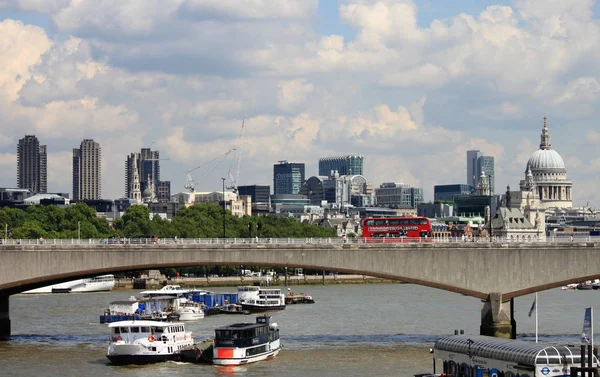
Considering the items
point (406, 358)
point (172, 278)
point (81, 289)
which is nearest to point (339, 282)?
point (172, 278)

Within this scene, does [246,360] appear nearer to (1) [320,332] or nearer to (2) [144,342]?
(2) [144,342]

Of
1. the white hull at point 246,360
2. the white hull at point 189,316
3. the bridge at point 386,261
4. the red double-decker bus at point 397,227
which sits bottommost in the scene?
the white hull at point 246,360

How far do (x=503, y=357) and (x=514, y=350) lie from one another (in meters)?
0.86

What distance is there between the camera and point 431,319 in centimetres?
10994

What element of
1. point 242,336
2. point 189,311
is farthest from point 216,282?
point 242,336

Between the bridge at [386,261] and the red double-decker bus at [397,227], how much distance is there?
2261cm

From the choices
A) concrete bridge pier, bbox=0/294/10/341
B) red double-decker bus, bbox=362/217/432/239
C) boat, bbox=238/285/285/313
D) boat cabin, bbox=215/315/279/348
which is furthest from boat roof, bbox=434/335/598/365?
boat, bbox=238/285/285/313

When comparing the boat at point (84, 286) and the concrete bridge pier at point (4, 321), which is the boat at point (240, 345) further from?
the boat at point (84, 286)

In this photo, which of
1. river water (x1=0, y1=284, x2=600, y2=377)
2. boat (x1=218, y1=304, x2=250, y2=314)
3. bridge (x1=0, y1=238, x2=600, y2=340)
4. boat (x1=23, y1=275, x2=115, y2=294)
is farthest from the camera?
boat (x1=23, y1=275, x2=115, y2=294)

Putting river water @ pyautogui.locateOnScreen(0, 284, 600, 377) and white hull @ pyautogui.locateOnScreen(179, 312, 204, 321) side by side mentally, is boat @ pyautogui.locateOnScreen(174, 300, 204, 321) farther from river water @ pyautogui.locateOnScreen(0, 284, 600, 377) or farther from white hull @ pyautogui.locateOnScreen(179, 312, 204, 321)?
river water @ pyautogui.locateOnScreen(0, 284, 600, 377)

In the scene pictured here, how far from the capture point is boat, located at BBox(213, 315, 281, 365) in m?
79.4

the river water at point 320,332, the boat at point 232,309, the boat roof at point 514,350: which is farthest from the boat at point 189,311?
the boat roof at point 514,350

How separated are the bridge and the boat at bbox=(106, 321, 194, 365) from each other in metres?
9.77

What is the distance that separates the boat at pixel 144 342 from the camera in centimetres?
7938
